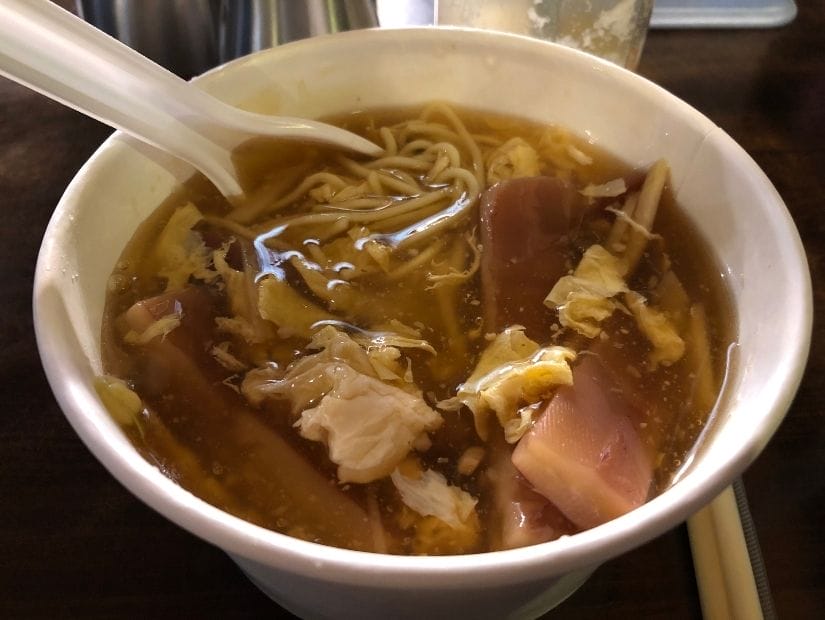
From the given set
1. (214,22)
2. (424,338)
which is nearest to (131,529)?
(424,338)

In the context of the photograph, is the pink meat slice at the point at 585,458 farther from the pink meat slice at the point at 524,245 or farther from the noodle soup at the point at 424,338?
the pink meat slice at the point at 524,245

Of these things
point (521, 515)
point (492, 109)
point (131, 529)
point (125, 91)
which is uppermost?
point (125, 91)

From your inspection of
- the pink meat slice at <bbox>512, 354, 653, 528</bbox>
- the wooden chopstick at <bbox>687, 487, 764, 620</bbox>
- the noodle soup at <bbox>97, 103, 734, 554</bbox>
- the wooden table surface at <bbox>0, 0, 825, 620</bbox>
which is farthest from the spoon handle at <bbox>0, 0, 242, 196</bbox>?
the wooden chopstick at <bbox>687, 487, 764, 620</bbox>

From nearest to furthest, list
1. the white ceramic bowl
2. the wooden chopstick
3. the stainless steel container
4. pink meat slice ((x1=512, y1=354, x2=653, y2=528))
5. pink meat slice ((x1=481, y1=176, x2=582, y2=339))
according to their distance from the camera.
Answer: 1. the white ceramic bowl
2. pink meat slice ((x1=512, y1=354, x2=653, y2=528))
3. the wooden chopstick
4. pink meat slice ((x1=481, y1=176, x2=582, y2=339))
5. the stainless steel container

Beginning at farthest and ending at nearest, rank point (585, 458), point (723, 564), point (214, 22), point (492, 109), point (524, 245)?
point (214, 22)
point (492, 109)
point (524, 245)
point (723, 564)
point (585, 458)

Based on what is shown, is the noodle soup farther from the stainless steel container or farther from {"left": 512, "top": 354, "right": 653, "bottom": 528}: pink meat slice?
the stainless steel container

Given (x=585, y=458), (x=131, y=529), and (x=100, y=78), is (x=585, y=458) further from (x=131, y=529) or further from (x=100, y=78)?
(x=100, y=78)

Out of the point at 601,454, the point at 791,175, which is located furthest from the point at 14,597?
the point at 791,175

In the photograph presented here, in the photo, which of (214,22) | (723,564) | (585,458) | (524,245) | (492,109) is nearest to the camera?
(585,458)
